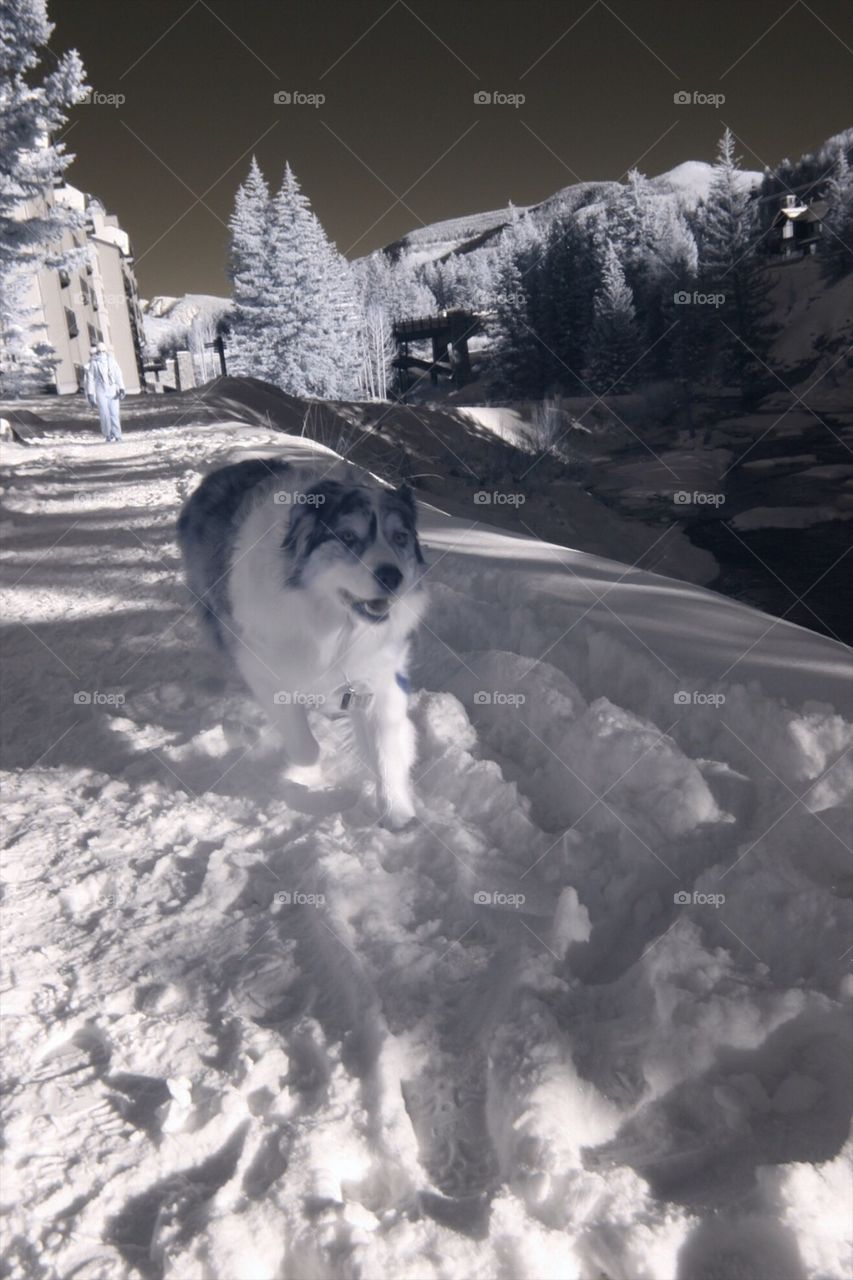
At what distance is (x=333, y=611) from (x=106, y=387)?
13817 millimetres

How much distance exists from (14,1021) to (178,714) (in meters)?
2.46

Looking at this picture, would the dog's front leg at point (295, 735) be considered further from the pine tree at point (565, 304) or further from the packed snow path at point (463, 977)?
the pine tree at point (565, 304)

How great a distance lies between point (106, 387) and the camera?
15414mm

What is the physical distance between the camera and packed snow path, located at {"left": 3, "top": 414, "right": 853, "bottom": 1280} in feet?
5.75

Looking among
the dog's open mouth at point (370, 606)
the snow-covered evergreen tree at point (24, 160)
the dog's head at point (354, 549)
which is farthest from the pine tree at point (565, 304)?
the dog's open mouth at point (370, 606)

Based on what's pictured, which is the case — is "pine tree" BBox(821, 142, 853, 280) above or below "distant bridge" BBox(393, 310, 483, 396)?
above

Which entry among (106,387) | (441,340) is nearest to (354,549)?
(106,387)

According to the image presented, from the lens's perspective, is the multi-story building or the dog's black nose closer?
the dog's black nose

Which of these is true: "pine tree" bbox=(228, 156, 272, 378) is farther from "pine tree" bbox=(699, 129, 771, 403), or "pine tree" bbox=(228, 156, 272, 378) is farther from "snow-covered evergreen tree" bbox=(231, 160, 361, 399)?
"pine tree" bbox=(699, 129, 771, 403)

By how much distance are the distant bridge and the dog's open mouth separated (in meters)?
33.1

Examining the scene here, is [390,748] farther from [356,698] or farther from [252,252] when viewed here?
[252,252]

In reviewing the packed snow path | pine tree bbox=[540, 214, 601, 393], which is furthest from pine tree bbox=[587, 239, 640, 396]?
the packed snow path

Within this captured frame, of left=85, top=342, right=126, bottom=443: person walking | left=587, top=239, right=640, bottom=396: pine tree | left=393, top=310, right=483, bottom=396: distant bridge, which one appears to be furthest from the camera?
left=393, top=310, right=483, bottom=396: distant bridge

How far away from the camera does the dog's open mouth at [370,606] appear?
371cm
